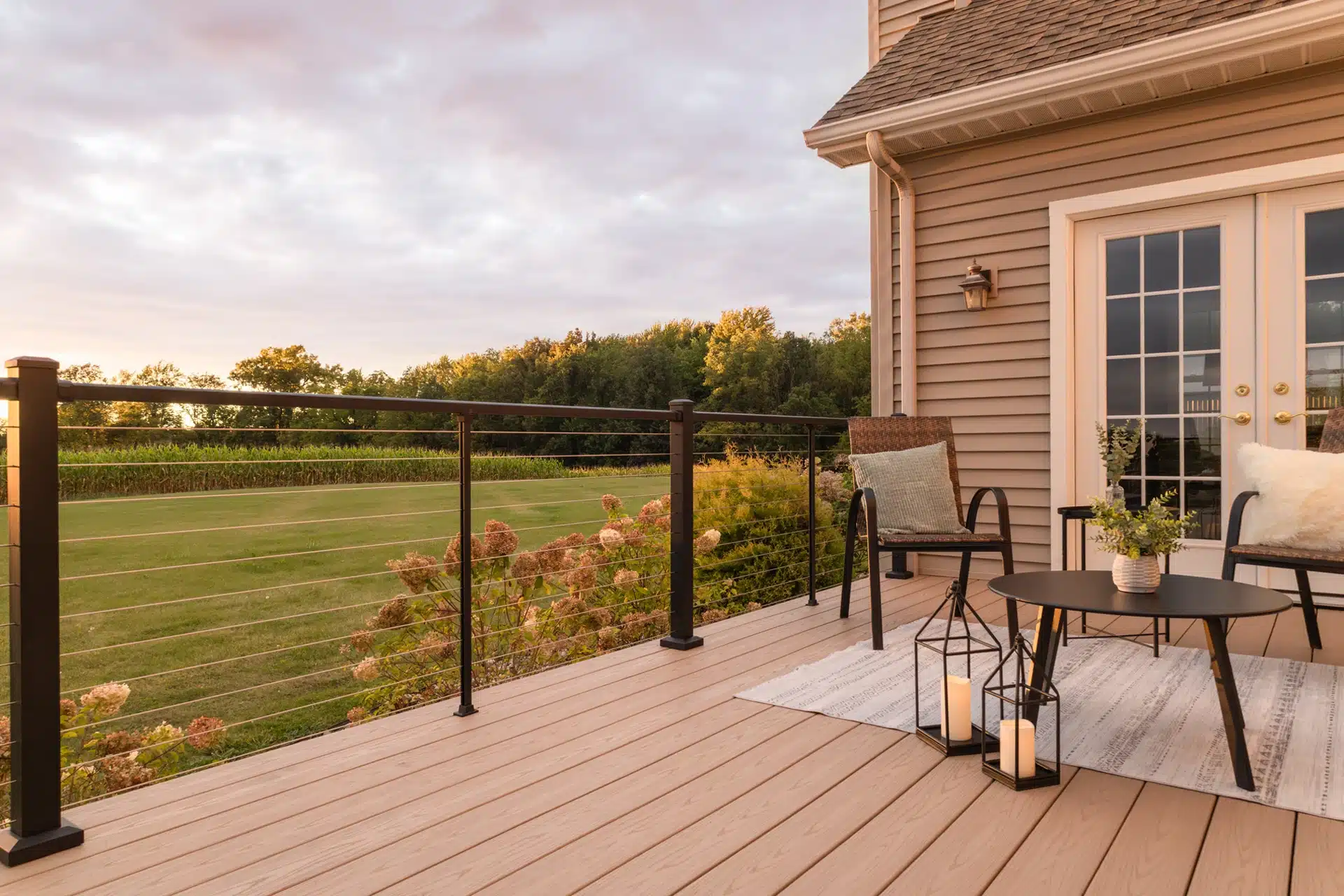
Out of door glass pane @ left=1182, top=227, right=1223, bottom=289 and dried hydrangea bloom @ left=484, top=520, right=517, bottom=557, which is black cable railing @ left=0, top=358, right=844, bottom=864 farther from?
door glass pane @ left=1182, top=227, right=1223, bottom=289

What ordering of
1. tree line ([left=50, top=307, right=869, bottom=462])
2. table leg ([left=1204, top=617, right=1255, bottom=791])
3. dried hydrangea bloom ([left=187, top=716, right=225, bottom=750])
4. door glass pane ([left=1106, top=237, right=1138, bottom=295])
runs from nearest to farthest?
table leg ([left=1204, top=617, right=1255, bottom=791]), dried hydrangea bloom ([left=187, top=716, right=225, bottom=750]), door glass pane ([left=1106, top=237, right=1138, bottom=295]), tree line ([left=50, top=307, right=869, bottom=462])

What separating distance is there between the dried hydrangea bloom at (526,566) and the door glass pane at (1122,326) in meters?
3.02

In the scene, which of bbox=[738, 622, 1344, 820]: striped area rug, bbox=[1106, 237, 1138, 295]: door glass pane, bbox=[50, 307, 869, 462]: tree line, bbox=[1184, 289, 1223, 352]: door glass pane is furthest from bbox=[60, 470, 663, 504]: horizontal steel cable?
bbox=[50, 307, 869, 462]: tree line

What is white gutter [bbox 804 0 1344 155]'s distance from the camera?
10.8ft

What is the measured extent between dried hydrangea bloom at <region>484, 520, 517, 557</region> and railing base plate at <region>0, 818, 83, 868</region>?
1993 mm

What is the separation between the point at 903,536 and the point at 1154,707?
44.6 inches

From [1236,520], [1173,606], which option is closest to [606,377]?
[1236,520]

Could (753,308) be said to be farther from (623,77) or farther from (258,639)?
(258,639)

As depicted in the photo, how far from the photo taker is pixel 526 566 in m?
3.89

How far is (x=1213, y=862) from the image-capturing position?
5.06ft

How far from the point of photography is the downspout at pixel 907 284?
4.68m

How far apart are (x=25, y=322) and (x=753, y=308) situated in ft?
46.7

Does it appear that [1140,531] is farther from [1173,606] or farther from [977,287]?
[977,287]

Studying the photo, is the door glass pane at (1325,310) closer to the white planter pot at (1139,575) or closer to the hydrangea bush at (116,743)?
the white planter pot at (1139,575)
